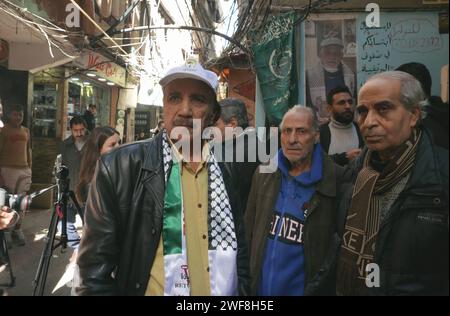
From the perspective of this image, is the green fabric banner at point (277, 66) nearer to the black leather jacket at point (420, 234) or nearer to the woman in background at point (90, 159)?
the woman in background at point (90, 159)

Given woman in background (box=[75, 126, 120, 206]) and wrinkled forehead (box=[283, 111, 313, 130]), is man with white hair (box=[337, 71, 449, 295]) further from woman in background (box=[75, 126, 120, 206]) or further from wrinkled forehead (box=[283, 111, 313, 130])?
woman in background (box=[75, 126, 120, 206])

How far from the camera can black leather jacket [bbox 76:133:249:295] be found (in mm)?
1520

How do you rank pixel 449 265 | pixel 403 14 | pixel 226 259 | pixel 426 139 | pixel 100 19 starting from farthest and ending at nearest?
pixel 100 19 → pixel 403 14 → pixel 226 259 → pixel 426 139 → pixel 449 265

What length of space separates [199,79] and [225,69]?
6.53m

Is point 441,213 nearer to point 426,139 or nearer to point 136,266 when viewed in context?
point 426,139

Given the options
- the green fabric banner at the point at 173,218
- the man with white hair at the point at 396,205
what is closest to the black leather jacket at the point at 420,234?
the man with white hair at the point at 396,205

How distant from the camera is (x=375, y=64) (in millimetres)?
3156

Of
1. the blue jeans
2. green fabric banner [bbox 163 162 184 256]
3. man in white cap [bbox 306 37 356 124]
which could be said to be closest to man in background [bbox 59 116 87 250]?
the blue jeans

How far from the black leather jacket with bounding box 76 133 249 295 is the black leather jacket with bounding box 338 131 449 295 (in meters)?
0.91

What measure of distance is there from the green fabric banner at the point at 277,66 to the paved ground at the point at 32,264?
9.30 ft

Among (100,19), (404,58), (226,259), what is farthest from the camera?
(100,19)

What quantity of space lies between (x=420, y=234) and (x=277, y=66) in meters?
2.83

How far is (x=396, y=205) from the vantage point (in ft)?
4.78

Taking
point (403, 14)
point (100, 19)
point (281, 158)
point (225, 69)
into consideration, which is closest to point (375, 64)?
point (403, 14)
